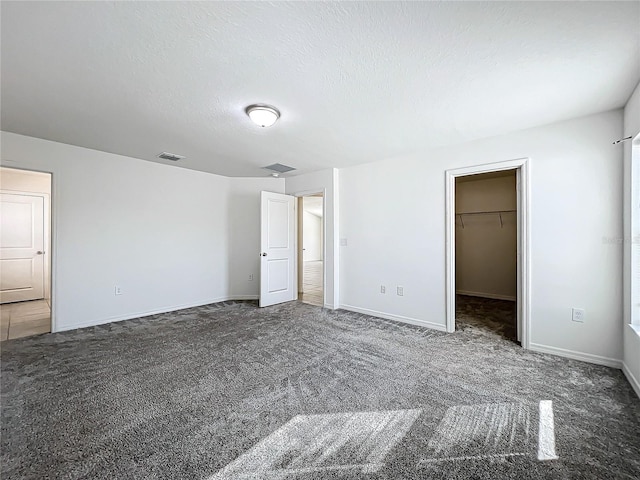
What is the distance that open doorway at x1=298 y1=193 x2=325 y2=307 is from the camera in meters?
5.72

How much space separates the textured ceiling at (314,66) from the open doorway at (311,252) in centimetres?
260

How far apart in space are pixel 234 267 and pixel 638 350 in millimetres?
5285

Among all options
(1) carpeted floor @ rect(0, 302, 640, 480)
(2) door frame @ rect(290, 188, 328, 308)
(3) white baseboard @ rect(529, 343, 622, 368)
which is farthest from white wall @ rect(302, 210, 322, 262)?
(3) white baseboard @ rect(529, 343, 622, 368)

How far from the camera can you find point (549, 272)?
9.64 ft

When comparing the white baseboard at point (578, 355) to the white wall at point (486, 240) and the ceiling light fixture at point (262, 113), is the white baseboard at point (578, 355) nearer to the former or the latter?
the white wall at point (486, 240)

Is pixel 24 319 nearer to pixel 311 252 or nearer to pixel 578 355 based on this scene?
pixel 578 355

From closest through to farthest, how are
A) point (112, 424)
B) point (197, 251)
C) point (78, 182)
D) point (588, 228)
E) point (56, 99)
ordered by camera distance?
point (112, 424) → point (56, 99) → point (588, 228) → point (78, 182) → point (197, 251)

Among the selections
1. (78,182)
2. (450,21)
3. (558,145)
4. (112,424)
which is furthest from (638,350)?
(78,182)

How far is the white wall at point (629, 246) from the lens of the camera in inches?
87.2

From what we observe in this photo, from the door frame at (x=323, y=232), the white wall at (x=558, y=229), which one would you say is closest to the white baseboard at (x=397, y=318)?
the white wall at (x=558, y=229)

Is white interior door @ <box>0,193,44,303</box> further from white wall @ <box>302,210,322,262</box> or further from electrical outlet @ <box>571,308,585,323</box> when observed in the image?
white wall @ <box>302,210,322,262</box>

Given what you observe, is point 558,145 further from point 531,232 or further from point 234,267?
point 234,267

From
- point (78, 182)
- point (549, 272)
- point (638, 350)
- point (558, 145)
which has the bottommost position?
point (638, 350)

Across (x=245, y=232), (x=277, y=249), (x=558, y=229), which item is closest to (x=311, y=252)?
(x=245, y=232)
